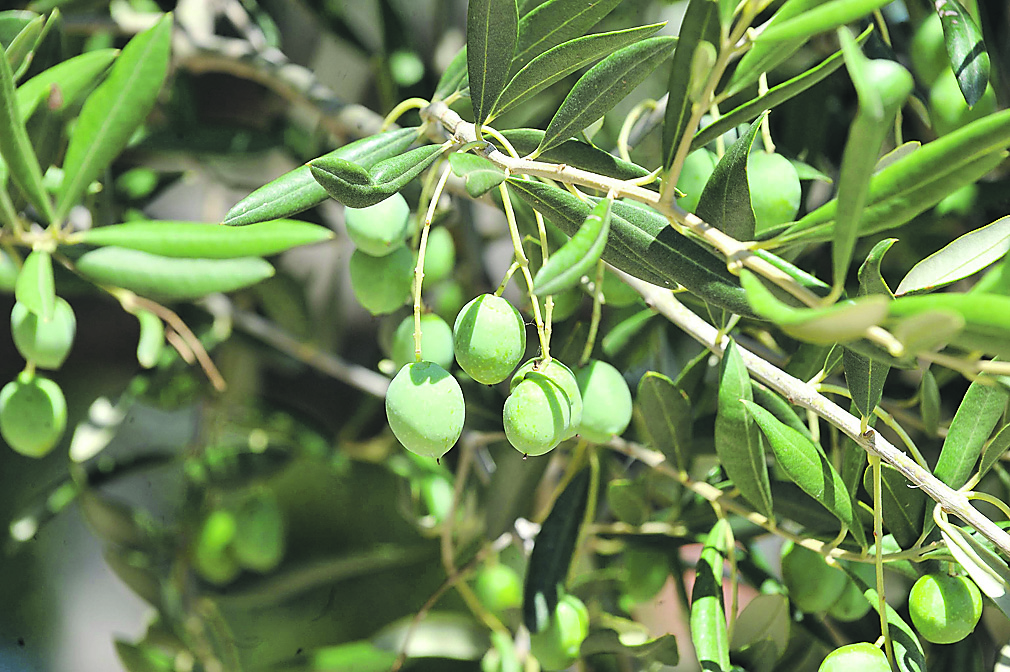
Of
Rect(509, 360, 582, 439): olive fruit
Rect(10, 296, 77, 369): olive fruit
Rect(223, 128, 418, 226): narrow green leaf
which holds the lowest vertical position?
Rect(10, 296, 77, 369): olive fruit

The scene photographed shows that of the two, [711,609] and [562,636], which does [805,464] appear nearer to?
[711,609]

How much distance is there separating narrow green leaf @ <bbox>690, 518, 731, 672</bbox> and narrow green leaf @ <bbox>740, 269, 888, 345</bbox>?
0.32 m

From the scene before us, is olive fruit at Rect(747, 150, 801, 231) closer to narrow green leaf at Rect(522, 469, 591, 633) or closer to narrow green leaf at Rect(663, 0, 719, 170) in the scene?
narrow green leaf at Rect(663, 0, 719, 170)

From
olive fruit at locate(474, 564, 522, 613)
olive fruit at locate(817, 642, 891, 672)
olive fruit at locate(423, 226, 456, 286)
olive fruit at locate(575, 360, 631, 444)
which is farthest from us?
olive fruit at locate(474, 564, 522, 613)

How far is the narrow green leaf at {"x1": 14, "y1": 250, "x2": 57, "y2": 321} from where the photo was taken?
582 mm

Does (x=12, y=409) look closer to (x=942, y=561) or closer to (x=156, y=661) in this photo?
(x=156, y=661)

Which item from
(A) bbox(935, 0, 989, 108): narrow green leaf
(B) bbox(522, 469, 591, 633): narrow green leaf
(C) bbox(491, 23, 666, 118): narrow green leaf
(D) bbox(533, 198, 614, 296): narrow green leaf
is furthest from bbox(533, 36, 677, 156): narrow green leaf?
(B) bbox(522, 469, 591, 633): narrow green leaf

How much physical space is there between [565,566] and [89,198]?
2.07 feet

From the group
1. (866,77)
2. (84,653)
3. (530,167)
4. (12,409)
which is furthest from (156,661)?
(866,77)

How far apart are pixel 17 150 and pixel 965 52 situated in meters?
0.73

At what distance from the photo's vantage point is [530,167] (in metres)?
0.46

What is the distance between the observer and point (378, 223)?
59 centimetres

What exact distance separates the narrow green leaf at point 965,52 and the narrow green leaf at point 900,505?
279 mm

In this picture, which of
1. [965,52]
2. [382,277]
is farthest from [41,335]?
[965,52]
